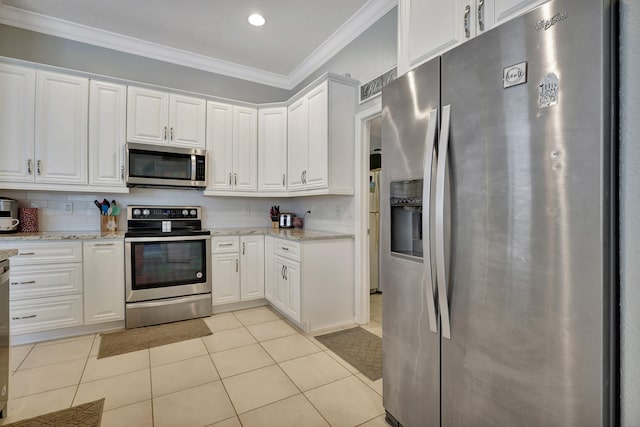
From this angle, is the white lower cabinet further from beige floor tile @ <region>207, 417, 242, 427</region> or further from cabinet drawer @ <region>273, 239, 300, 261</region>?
beige floor tile @ <region>207, 417, 242, 427</region>

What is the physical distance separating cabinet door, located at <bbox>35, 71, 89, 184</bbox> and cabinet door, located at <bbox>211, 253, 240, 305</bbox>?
5.04 ft

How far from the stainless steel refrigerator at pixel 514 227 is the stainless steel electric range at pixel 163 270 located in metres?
2.44

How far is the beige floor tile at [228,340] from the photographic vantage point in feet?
8.58

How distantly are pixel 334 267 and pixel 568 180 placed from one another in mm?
2291

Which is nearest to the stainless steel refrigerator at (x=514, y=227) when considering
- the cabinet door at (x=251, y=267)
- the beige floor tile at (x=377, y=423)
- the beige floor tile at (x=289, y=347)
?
the beige floor tile at (x=377, y=423)

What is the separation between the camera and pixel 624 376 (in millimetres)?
883

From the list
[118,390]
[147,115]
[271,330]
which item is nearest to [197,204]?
[147,115]

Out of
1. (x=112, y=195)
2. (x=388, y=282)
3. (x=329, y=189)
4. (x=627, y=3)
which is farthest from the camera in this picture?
(x=112, y=195)

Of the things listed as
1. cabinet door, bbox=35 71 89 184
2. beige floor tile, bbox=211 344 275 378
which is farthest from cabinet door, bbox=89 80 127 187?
beige floor tile, bbox=211 344 275 378

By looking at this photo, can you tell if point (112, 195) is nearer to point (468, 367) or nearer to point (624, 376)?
point (468, 367)

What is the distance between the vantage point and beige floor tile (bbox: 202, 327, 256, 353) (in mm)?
2615

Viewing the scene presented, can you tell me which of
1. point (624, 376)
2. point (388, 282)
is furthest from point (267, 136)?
point (624, 376)

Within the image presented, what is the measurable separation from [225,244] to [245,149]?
1.21m

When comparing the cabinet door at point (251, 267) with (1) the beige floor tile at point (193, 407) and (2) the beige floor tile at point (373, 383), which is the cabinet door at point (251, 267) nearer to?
(1) the beige floor tile at point (193, 407)
